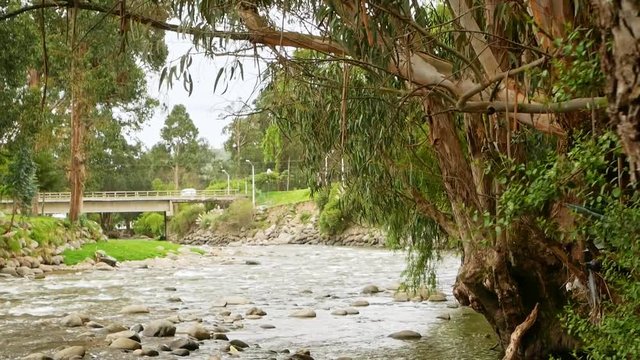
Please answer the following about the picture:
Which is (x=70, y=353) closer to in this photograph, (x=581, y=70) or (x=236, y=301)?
(x=236, y=301)

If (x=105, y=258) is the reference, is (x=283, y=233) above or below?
below

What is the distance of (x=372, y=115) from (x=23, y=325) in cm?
606

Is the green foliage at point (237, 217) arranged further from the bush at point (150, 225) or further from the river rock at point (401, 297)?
the river rock at point (401, 297)

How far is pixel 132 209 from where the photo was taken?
35.8m

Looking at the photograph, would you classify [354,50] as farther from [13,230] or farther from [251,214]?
[251,214]

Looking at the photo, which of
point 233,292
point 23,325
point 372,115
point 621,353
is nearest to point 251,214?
point 233,292

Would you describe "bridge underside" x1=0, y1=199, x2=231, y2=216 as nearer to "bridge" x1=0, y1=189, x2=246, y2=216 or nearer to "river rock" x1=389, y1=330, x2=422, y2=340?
"bridge" x1=0, y1=189, x2=246, y2=216

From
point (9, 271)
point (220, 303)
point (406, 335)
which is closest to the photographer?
point (406, 335)

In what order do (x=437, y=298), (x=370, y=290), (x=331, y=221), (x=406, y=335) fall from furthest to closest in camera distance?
(x=331, y=221), (x=370, y=290), (x=437, y=298), (x=406, y=335)

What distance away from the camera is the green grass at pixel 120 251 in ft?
61.3

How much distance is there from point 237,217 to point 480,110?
118ft

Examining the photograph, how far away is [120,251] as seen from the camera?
2084 centimetres

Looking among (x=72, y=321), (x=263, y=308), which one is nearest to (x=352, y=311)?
(x=263, y=308)

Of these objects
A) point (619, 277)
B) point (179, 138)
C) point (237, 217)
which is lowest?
point (237, 217)
